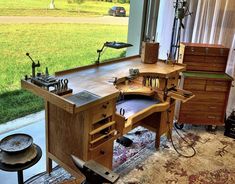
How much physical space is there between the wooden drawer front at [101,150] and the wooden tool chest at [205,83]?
4.66 feet

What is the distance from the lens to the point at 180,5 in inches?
126

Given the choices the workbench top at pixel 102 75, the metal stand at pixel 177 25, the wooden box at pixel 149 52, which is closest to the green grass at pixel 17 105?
the workbench top at pixel 102 75

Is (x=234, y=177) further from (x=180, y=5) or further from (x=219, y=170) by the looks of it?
(x=180, y=5)

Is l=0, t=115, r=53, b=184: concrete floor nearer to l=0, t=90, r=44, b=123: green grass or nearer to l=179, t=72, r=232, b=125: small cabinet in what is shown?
l=0, t=90, r=44, b=123: green grass

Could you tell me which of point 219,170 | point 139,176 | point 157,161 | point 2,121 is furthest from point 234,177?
point 2,121

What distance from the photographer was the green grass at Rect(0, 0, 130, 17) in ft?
8.04

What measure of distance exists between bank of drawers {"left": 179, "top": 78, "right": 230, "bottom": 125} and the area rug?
198 millimetres

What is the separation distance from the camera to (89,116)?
172 centimetres

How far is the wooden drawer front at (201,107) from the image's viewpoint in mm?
3121

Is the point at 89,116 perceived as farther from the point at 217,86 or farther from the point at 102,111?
the point at 217,86

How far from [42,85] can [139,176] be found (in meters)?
1.23

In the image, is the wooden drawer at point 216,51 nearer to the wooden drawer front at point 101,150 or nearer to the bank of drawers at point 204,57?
the bank of drawers at point 204,57

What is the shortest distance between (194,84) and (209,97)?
0.26 metres

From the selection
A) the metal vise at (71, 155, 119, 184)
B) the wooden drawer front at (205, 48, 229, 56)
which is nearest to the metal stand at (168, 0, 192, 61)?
the wooden drawer front at (205, 48, 229, 56)
